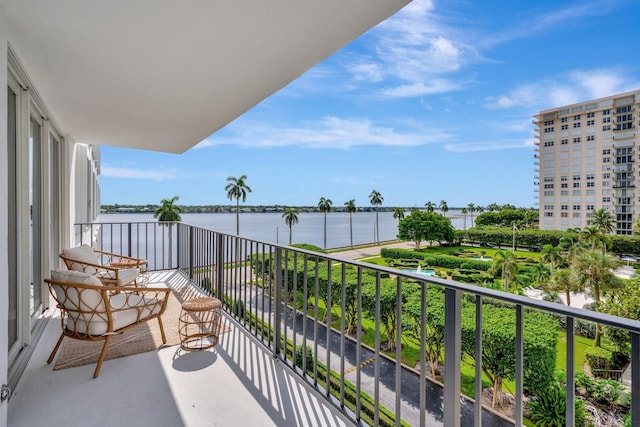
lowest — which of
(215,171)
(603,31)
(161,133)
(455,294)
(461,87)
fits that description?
(455,294)

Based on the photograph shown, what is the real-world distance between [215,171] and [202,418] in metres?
51.0

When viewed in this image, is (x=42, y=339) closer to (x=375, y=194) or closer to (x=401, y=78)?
(x=401, y=78)

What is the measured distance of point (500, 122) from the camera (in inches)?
2628

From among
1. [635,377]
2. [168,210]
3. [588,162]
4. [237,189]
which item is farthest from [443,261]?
[588,162]

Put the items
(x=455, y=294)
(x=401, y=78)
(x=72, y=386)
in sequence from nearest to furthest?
(x=455, y=294) < (x=72, y=386) < (x=401, y=78)

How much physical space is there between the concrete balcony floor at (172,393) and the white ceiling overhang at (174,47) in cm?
218

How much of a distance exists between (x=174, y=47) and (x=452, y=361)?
2.38m

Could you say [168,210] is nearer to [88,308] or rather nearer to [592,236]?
[88,308]

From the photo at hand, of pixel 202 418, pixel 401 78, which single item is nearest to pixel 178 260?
pixel 202 418

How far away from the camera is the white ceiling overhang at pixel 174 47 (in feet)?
5.58

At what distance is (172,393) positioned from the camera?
2045 mm

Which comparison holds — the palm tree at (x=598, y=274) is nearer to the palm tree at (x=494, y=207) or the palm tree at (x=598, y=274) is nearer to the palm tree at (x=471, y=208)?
the palm tree at (x=471, y=208)

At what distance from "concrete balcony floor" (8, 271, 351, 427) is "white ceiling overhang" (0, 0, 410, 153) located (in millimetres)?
2182

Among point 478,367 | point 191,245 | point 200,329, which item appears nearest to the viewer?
point 478,367
